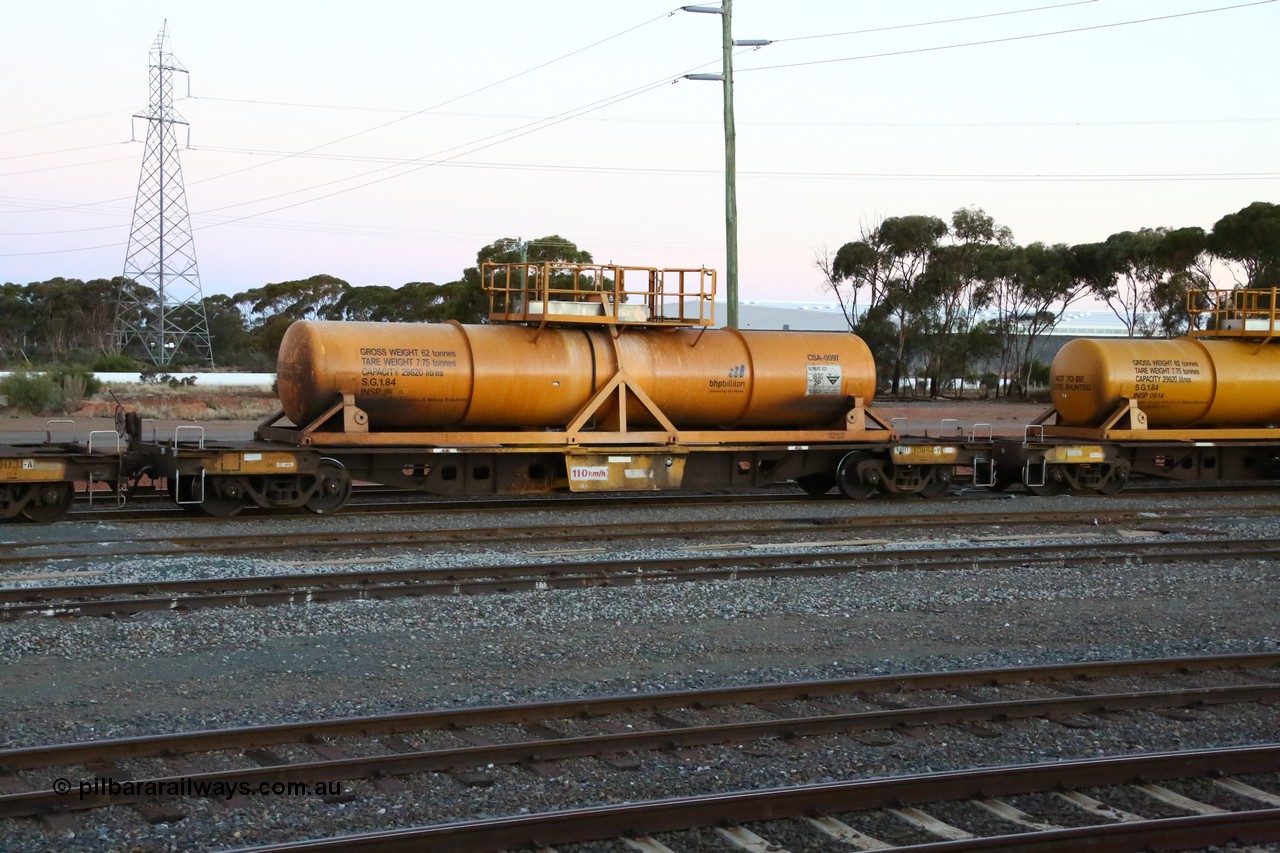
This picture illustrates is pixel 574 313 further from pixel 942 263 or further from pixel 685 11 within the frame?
pixel 942 263

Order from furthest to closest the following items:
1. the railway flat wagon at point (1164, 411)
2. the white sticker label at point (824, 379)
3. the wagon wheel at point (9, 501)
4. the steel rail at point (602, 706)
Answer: the railway flat wagon at point (1164, 411), the white sticker label at point (824, 379), the wagon wheel at point (9, 501), the steel rail at point (602, 706)

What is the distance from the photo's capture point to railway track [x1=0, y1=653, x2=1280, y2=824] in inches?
244

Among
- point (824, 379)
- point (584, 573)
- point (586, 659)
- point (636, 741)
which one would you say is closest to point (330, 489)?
point (584, 573)

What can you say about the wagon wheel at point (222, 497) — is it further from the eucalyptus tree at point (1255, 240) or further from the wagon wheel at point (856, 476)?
the eucalyptus tree at point (1255, 240)

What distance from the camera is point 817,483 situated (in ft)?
70.0

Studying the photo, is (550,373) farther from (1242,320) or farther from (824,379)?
(1242,320)

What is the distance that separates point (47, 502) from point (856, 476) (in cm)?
1209

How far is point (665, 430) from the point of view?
18969 mm

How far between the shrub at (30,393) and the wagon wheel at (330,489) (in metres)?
24.0

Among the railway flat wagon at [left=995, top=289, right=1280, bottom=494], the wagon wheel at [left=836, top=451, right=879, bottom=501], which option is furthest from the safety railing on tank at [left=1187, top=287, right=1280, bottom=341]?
the wagon wheel at [left=836, top=451, right=879, bottom=501]

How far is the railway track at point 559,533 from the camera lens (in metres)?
13.8

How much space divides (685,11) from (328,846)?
84.0 ft

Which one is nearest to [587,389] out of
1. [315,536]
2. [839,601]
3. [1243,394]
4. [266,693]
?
[315,536]

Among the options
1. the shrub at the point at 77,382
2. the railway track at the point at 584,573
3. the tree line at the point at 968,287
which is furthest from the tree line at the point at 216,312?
the railway track at the point at 584,573
